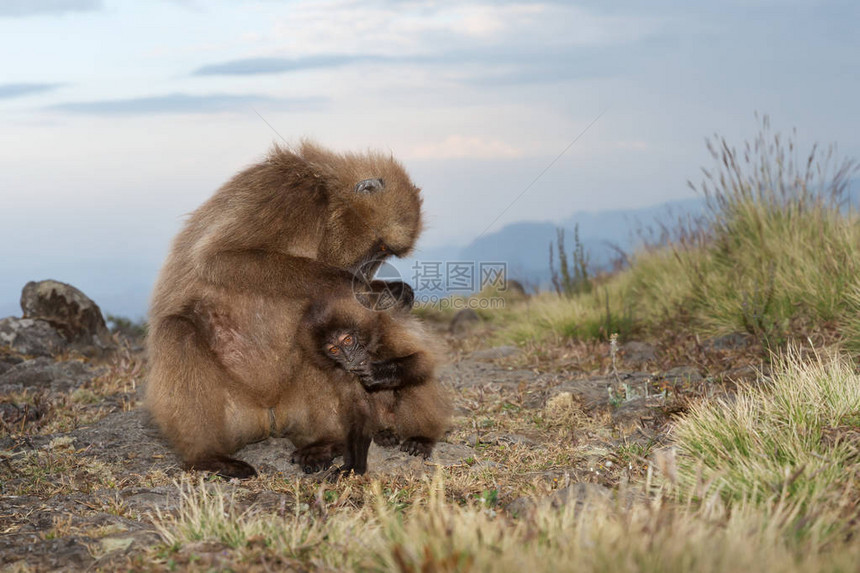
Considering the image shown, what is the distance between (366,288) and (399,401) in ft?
2.48

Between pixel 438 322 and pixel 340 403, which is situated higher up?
pixel 340 403

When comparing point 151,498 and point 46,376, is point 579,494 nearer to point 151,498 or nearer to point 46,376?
point 151,498

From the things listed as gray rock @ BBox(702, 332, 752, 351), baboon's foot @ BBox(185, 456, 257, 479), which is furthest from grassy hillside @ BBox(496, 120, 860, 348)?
baboon's foot @ BBox(185, 456, 257, 479)

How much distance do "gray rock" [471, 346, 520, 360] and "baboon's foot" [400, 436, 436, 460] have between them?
4.54 m

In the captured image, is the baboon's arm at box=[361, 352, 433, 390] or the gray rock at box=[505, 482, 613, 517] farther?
the baboon's arm at box=[361, 352, 433, 390]

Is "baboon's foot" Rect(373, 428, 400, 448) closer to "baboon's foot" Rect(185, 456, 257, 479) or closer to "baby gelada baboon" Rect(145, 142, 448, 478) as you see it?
"baby gelada baboon" Rect(145, 142, 448, 478)

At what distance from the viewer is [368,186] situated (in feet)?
15.8

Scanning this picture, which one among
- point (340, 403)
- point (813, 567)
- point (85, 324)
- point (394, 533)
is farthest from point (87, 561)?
point (85, 324)

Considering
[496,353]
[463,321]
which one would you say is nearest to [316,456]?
[496,353]

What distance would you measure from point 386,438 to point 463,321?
318 inches

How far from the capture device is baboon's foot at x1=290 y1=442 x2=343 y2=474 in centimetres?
476

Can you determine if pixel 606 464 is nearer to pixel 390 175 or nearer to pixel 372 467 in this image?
pixel 372 467

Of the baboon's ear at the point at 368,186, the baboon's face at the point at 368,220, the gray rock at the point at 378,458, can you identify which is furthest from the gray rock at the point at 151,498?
the baboon's ear at the point at 368,186

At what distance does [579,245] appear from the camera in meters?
12.8
